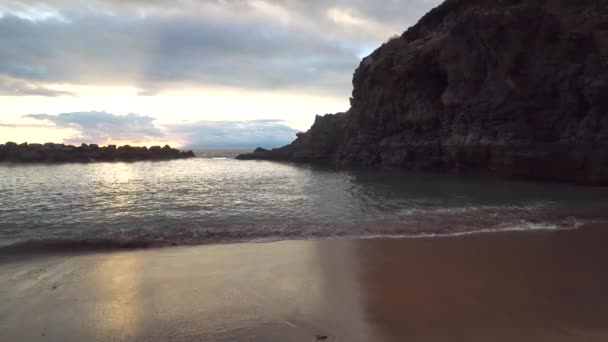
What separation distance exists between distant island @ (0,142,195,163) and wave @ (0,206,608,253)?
1798 inches

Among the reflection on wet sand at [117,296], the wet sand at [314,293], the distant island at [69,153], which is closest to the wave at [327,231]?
the wet sand at [314,293]

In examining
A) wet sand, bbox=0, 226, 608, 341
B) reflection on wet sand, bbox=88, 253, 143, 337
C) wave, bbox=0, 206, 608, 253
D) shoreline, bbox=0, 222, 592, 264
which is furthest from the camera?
wave, bbox=0, 206, 608, 253

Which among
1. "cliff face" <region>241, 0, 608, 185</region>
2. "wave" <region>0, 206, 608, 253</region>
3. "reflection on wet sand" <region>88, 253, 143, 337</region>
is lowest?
"reflection on wet sand" <region>88, 253, 143, 337</region>

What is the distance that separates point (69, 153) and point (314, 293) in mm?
A: 53292

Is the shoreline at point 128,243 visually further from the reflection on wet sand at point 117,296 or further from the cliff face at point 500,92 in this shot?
the cliff face at point 500,92

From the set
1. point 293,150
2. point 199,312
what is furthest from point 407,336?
point 293,150

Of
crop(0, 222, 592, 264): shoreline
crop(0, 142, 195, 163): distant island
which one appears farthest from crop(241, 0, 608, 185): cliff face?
crop(0, 142, 195, 163): distant island

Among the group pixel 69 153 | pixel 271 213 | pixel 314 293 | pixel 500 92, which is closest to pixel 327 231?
pixel 271 213

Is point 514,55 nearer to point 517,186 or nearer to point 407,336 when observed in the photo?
point 517,186

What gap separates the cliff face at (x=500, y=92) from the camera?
20.7 m

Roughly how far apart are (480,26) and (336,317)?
84.2ft

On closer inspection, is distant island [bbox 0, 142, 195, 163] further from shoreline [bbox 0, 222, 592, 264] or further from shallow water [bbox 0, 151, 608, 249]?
shoreline [bbox 0, 222, 592, 264]

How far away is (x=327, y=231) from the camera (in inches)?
393

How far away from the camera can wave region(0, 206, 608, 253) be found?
29.0 feet
